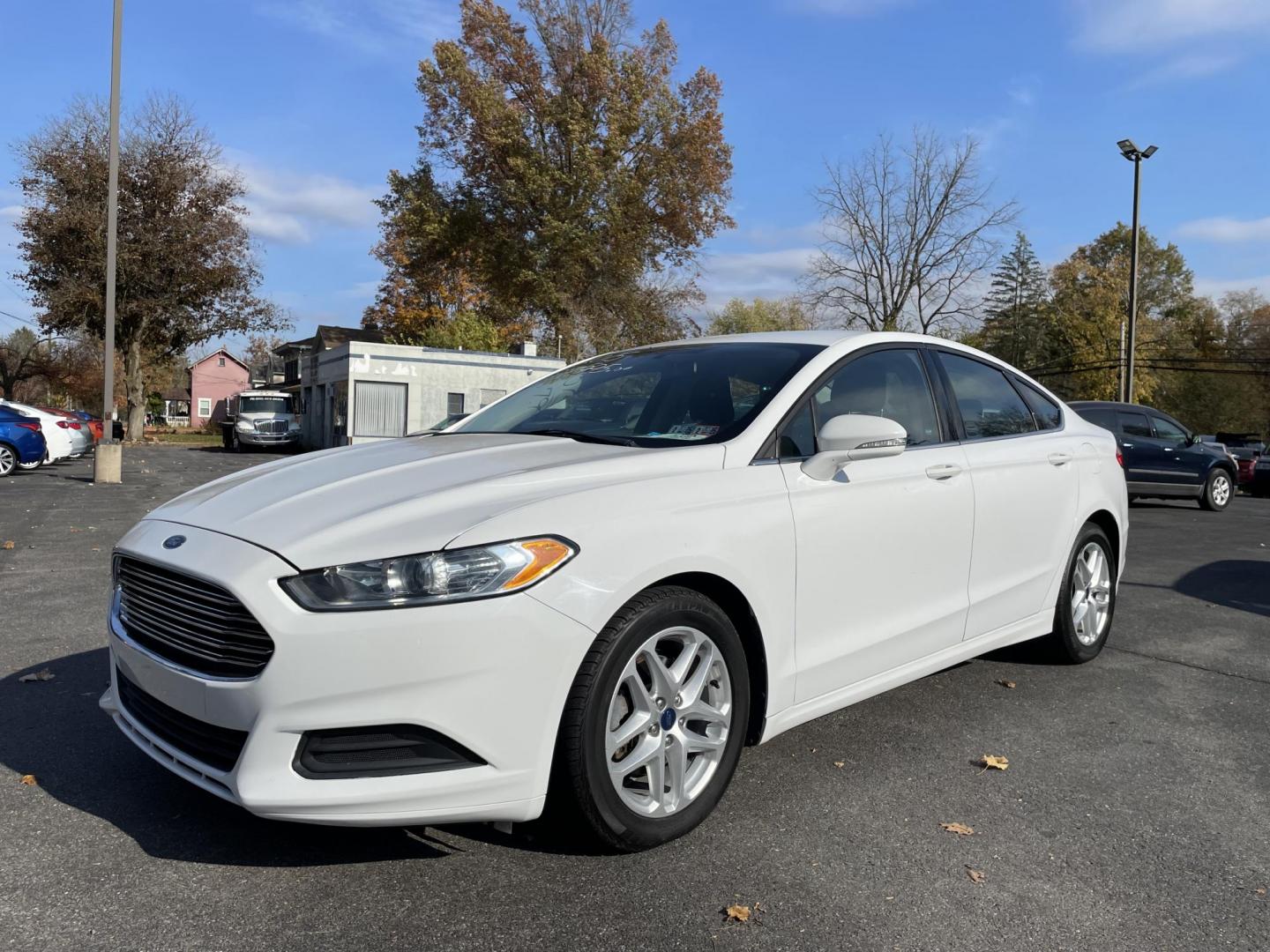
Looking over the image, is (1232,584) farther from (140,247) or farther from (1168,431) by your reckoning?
(140,247)

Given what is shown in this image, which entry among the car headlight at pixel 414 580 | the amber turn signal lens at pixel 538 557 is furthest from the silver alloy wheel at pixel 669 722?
the car headlight at pixel 414 580

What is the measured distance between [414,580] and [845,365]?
202 cm

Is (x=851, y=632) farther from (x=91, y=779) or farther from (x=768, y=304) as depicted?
(x=768, y=304)

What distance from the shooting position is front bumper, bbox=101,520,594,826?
94.1 inches

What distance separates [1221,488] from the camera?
16.8 meters

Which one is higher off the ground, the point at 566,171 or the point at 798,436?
the point at 566,171

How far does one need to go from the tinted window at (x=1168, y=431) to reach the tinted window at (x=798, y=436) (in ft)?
49.5

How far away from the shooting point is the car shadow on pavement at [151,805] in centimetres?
283

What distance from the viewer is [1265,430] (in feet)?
216

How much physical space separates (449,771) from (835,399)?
200 centimetres

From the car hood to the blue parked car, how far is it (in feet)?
58.9

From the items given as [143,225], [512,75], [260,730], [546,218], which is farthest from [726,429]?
[143,225]

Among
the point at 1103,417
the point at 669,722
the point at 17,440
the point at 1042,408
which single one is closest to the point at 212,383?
the point at 17,440

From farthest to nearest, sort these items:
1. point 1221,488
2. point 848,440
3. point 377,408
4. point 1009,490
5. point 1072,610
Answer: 1. point 377,408
2. point 1221,488
3. point 1072,610
4. point 1009,490
5. point 848,440
